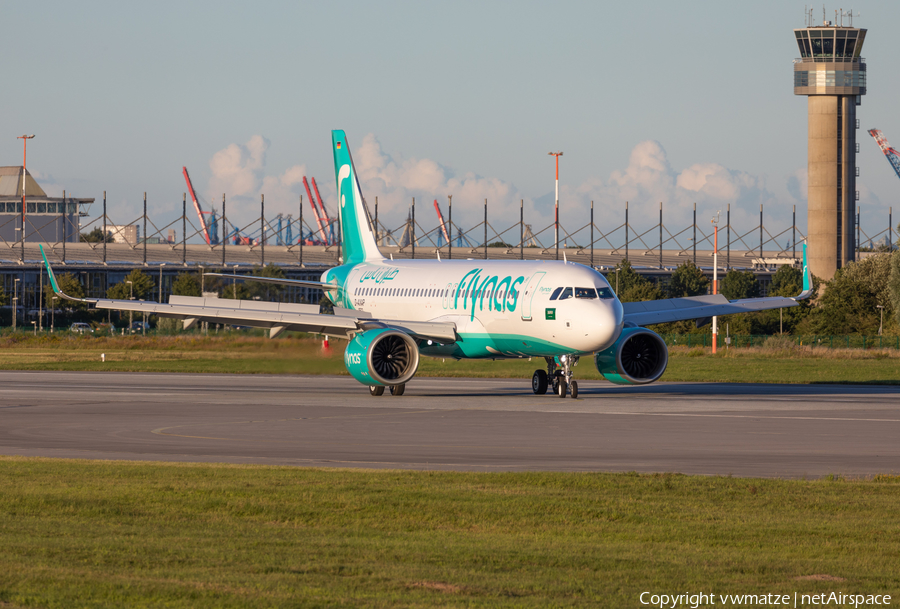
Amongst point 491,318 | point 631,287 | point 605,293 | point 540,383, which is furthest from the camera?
point 631,287

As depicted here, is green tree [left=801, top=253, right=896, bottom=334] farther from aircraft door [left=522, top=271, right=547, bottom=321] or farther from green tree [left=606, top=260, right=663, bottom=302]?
aircraft door [left=522, top=271, right=547, bottom=321]

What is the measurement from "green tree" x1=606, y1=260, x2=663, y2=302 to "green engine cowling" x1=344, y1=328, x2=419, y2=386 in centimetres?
6433

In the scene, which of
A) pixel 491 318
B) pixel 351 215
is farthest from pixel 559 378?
pixel 351 215

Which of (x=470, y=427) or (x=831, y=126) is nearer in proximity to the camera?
(x=470, y=427)

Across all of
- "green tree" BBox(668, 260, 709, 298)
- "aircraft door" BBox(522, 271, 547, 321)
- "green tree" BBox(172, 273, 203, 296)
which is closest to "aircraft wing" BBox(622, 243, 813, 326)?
"aircraft door" BBox(522, 271, 547, 321)

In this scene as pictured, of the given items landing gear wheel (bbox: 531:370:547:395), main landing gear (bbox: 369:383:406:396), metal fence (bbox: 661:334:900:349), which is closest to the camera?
main landing gear (bbox: 369:383:406:396)

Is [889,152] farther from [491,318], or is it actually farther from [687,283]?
[491,318]

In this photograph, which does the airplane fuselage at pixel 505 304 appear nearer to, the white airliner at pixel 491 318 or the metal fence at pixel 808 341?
the white airliner at pixel 491 318

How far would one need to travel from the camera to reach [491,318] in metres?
37.0

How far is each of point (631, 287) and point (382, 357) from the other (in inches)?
2957

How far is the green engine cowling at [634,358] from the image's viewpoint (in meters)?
36.8
